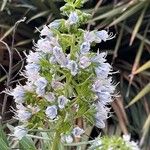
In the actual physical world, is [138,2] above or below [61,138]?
above

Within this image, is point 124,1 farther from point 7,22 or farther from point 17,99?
point 17,99

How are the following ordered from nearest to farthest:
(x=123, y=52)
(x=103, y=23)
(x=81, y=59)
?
(x=81, y=59), (x=103, y=23), (x=123, y=52)

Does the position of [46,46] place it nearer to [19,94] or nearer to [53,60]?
[53,60]

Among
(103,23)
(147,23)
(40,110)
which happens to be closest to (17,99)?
(40,110)

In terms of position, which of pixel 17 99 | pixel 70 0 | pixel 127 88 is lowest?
pixel 127 88

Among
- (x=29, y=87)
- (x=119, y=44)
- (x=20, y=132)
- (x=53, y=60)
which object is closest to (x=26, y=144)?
(x=20, y=132)

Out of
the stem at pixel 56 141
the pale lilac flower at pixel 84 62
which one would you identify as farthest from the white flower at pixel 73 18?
the stem at pixel 56 141

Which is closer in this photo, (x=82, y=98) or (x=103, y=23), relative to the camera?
(x=82, y=98)

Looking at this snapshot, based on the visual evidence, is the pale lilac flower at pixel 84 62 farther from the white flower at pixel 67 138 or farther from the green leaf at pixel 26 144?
the green leaf at pixel 26 144
